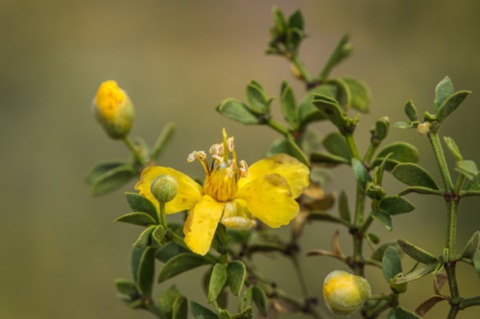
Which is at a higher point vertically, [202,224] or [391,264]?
[202,224]

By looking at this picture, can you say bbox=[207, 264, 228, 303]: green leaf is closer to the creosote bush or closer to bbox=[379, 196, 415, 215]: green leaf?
the creosote bush

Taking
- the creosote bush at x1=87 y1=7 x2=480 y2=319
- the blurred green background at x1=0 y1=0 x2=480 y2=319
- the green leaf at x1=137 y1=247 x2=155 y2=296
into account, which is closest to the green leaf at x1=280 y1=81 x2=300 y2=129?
the creosote bush at x1=87 y1=7 x2=480 y2=319

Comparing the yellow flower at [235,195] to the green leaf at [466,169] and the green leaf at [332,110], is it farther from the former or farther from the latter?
the green leaf at [466,169]

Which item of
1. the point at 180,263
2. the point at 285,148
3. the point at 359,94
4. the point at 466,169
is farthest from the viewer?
the point at 359,94

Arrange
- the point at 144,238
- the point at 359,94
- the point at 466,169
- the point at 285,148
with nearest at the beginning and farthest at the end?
the point at 466,169 → the point at 144,238 → the point at 285,148 → the point at 359,94

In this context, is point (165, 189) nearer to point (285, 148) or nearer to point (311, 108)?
point (285, 148)

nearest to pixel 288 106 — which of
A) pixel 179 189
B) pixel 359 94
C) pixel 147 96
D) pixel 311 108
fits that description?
pixel 311 108

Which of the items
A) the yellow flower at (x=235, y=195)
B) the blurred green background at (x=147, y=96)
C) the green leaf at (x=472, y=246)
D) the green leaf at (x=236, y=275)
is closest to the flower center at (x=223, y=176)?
the yellow flower at (x=235, y=195)
